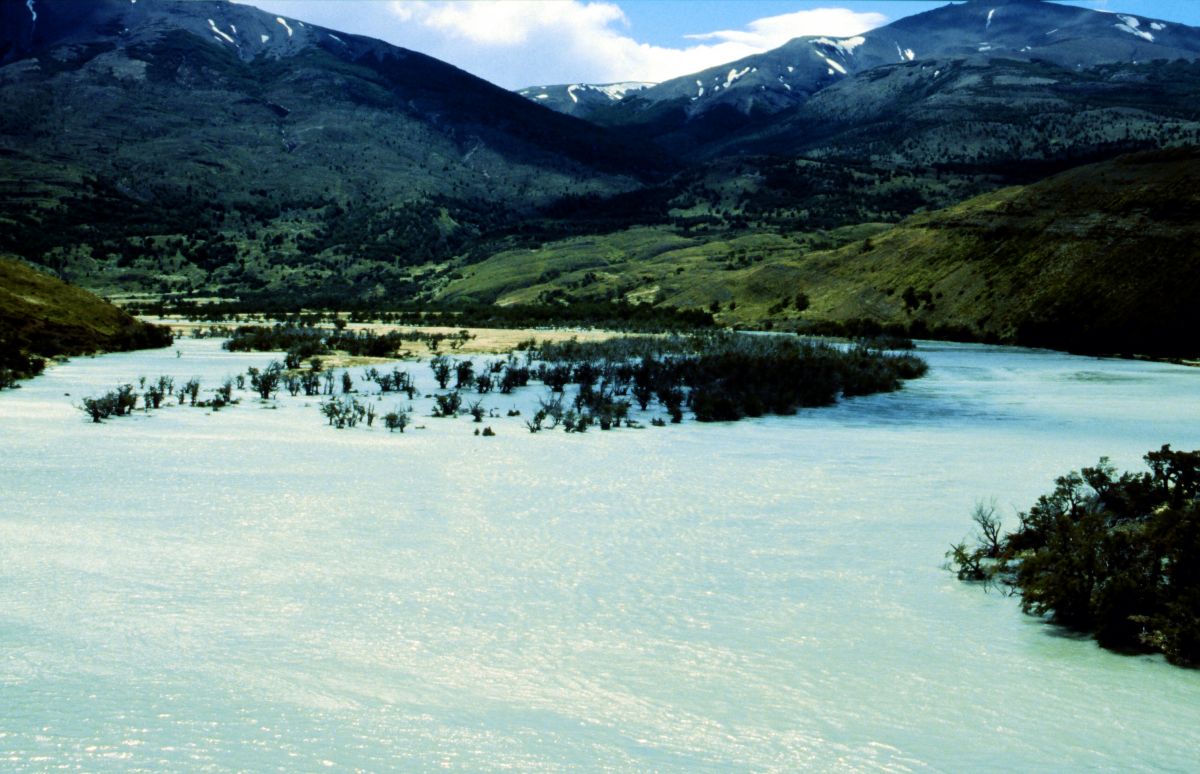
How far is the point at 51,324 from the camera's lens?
38719 millimetres

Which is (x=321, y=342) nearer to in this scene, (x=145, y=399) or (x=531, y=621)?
(x=145, y=399)

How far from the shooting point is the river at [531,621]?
687cm

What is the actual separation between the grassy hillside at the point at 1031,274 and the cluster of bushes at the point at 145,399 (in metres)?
42.9

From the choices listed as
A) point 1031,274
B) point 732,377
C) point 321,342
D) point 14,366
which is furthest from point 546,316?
point 14,366

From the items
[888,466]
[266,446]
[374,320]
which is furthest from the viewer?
[374,320]

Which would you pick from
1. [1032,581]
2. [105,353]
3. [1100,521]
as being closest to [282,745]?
[1032,581]

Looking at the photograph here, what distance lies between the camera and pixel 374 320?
73062 mm

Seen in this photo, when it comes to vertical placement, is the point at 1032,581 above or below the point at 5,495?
above

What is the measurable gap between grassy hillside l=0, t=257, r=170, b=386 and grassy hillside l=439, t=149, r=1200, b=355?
40.1m

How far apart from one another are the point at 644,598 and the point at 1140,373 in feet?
121

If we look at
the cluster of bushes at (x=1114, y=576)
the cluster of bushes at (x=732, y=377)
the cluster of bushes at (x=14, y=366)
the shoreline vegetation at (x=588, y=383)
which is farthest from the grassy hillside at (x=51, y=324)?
the cluster of bushes at (x=1114, y=576)

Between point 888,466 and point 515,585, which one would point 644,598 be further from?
point 888,466

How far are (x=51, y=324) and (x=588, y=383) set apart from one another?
75.5ft

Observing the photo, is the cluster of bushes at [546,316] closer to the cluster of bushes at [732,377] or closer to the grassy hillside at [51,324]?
the grassy hillside at [51,324]
